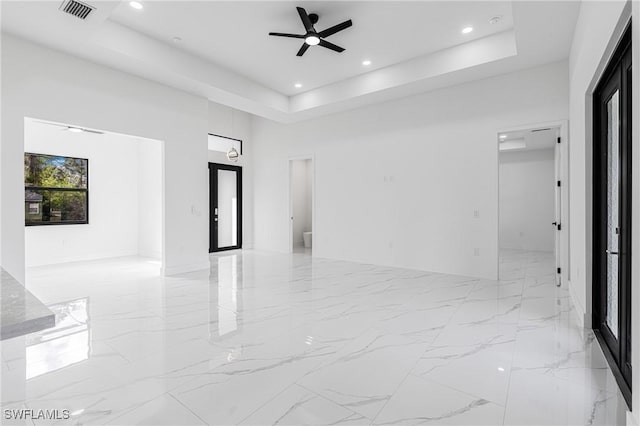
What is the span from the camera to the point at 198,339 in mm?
2988

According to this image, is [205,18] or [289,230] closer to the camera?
[205,18]

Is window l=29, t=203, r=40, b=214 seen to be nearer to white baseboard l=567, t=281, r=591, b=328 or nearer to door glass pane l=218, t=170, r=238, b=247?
door glass pane l=218, t=170, r=238, b=247

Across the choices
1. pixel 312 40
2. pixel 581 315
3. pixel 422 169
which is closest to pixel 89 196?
pixel 312 40

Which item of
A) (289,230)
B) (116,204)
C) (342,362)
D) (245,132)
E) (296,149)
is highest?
(245,132)

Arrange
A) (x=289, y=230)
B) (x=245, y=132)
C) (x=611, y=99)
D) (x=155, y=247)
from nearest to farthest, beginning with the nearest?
(x=611, y=99) < (x=155, y=247) < (x=289, y=230) < (x=245, y=132)

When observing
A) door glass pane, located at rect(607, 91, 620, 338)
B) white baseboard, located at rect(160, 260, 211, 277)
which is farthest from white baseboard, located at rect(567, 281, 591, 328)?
white baseboard, located at rect(160, 260, 211, 277)

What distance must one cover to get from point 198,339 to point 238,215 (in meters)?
6.13

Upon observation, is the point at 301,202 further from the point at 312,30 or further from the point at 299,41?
the point at 312,30

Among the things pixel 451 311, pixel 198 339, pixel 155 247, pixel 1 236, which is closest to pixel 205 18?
pixel 1 236

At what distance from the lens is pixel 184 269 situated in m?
5.95

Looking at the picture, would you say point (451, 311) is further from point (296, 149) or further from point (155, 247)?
point (155, 247)

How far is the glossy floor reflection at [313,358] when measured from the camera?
1.98 metres

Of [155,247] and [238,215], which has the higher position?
[238,215]

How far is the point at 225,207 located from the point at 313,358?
21.9 ft
